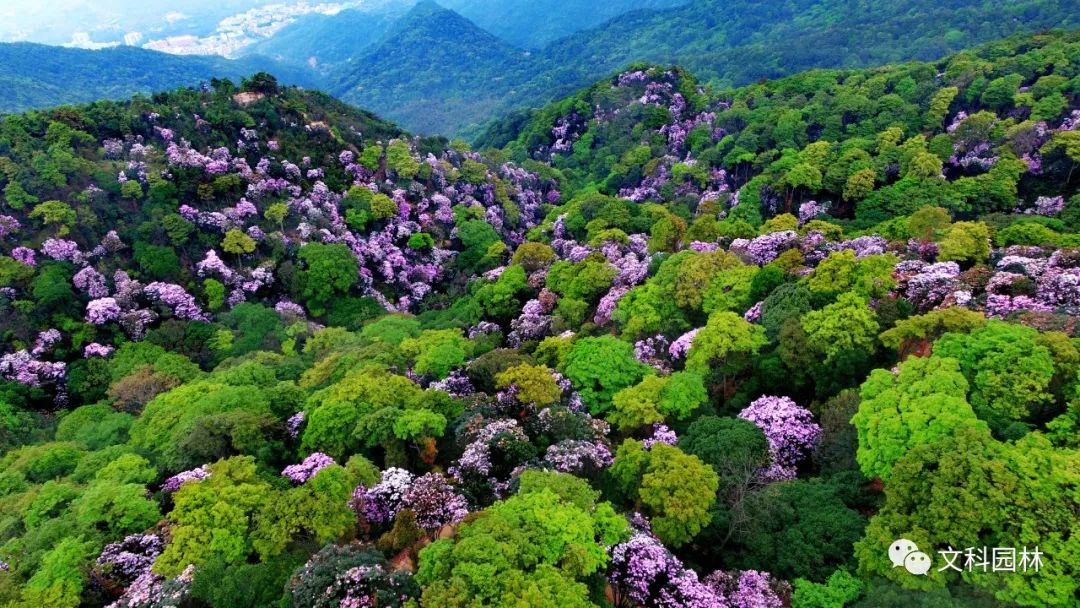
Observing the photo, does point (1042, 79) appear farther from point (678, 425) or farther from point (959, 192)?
point (678, 425)

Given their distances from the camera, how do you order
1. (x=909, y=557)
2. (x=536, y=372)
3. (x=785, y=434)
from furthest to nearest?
(x=536, y=372) < (x=785, y=434) < (x=909, y=557)

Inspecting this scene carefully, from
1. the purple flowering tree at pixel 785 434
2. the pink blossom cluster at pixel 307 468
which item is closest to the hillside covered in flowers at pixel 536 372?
the purple flowering tree at pixel 785 434

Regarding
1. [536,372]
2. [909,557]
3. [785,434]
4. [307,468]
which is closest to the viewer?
[909,557]

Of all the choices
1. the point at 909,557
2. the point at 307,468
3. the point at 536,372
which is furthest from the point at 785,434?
the point at 307,468

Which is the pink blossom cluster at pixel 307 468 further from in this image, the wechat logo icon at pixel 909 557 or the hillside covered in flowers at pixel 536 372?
the wechat logo icon at pixel 909 557

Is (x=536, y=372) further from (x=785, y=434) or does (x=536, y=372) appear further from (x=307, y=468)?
(x=785, y=434)

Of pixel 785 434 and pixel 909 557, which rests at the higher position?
pixel 909 557

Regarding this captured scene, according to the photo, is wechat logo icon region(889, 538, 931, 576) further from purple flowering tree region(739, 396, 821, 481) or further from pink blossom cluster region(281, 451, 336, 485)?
pink blossom cluster region(281, 451, 336, 485)
